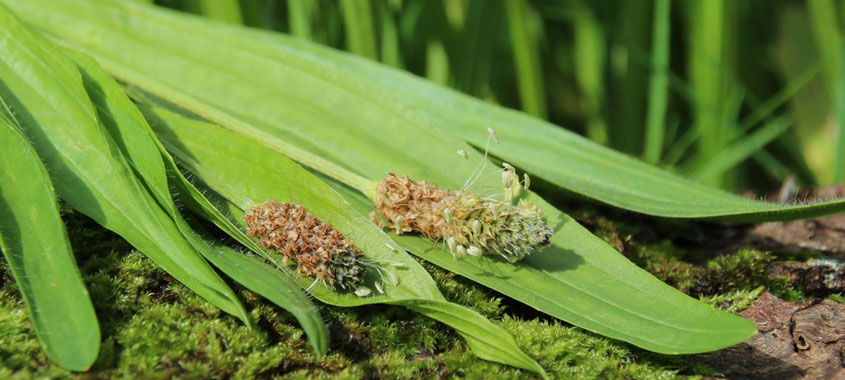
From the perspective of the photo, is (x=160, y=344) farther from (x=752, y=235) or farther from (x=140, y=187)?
(x=752, y=235)

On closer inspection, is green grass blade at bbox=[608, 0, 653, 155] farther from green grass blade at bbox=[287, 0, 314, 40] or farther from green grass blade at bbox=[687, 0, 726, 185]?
green grass blade at bbox=[287, 0, 314, 40]

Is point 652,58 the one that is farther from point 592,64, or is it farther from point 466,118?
point 466,118

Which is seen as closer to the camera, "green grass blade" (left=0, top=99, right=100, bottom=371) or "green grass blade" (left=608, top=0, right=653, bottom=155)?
"green grass blade" (left=0, top=99, right=100, bottom=371)

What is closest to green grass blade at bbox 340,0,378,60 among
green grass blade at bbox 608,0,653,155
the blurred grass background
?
the blurred grass background

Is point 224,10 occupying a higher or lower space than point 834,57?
lower

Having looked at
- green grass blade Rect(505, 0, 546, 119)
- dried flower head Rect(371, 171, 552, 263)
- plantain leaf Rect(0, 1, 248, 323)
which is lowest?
plantain leaf Rect(0, 1, 248, 323)

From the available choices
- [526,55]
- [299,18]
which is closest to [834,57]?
[526,55]
